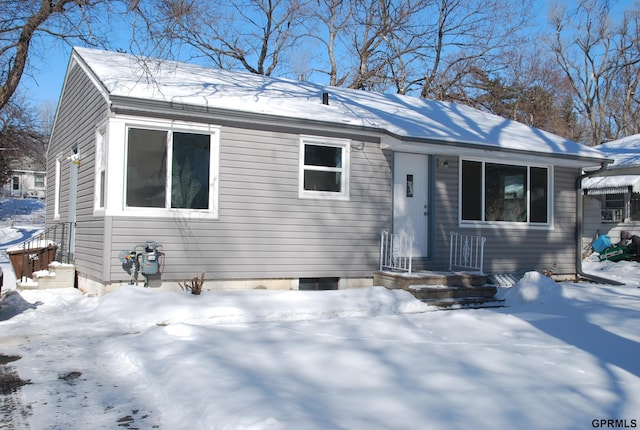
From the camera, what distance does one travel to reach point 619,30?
13.2m

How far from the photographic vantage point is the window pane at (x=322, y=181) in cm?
963

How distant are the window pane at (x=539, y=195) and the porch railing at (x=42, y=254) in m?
9.95

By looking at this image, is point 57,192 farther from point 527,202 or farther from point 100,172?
point 527,202


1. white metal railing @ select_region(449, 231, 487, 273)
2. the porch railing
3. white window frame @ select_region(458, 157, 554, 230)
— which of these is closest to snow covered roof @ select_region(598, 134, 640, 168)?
white window frame @ select_region(458, 157, 554, 230)

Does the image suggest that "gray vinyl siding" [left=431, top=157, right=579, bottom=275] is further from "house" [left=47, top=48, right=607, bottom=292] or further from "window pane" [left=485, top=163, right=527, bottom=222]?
"window pane" [left=485, top=163, right=527, bottom=222]

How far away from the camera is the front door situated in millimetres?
10484

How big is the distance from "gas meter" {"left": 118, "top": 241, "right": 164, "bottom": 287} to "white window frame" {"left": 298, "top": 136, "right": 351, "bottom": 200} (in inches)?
107

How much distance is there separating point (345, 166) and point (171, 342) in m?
5.18

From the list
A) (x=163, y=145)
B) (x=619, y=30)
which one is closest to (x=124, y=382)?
(x=163, y=145)

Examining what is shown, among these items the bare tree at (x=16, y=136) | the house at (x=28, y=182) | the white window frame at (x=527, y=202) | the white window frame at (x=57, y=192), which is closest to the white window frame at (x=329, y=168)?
the white window frame at (x=527, y=202)

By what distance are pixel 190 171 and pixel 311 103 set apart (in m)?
3.06

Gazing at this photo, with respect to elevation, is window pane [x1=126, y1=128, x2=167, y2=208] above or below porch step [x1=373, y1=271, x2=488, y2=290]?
above

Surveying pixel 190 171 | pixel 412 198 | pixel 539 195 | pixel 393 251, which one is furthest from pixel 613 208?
pixel 190 171

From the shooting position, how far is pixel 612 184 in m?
15.3
